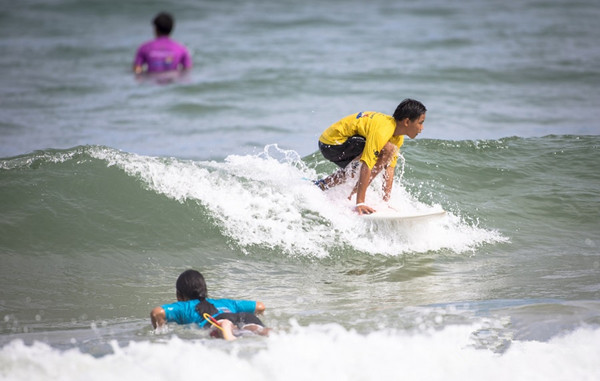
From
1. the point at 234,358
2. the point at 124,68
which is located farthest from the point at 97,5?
the point at 234,358

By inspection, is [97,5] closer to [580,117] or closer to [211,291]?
[580,117]

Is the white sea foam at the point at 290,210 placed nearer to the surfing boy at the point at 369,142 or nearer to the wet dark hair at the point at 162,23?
the surfing boy at the point at 369,142

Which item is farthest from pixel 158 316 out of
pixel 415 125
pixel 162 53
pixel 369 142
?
pixel 162 53

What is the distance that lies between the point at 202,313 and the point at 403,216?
2.75 metres

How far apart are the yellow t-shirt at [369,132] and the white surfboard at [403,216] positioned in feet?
1.69

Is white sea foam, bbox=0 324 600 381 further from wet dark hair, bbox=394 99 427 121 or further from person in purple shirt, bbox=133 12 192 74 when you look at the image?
person in purple shirt, bbox=133 12 192 74

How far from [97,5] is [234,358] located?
70.9 feet

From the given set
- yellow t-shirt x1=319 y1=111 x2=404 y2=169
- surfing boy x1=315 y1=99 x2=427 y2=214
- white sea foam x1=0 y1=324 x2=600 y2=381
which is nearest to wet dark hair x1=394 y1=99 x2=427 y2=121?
surfing boy x1=315 y1=99 x2=427 y2=214

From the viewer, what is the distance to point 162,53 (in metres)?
13.9

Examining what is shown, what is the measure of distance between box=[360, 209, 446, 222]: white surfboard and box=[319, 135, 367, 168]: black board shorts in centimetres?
61

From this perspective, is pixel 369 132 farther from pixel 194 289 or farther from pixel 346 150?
pixel 194 289

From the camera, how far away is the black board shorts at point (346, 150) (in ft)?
23.4

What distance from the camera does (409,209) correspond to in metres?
7.68

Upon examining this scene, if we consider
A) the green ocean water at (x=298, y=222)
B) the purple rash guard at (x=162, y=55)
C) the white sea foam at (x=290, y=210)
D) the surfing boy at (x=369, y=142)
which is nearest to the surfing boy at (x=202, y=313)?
the green ocean water at (x=298, y=222)
